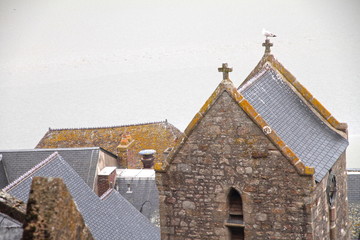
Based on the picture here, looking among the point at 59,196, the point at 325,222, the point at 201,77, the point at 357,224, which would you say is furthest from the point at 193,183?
the point at 201,77

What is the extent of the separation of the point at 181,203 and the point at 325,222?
278 centimetres

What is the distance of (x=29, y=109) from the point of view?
79.1 meters

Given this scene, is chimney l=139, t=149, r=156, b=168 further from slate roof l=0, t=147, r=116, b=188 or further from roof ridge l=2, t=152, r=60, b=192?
roof ridge l=2, t=152, r=60, b=192

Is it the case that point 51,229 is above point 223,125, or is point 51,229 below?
below

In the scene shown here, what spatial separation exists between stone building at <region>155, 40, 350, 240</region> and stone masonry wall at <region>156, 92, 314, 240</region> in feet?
0.06

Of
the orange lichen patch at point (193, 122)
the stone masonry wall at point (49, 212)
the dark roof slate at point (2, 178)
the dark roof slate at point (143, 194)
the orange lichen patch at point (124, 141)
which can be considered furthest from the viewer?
the orange lichen patch at point (124, 141)

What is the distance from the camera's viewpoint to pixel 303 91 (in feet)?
51.1

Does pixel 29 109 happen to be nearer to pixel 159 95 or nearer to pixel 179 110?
pixel 159 95

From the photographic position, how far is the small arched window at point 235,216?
12.8 metres

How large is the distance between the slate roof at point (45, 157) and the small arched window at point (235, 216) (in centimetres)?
1461

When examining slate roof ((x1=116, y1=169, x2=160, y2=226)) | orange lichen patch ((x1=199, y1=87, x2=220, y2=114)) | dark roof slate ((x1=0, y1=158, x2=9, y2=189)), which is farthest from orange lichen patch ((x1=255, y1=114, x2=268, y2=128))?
dark roof slate ((x1=0, y1=158, x2=9, y2=189))

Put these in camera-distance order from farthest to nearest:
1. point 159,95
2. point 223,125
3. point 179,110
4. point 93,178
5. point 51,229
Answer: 1. point 159,95
2. point 179,110
3. point 93,178
4. point 223,125
5. point 51,229

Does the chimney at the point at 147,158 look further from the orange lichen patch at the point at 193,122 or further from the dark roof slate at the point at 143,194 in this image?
the orange lichen patch at the point at 193,122

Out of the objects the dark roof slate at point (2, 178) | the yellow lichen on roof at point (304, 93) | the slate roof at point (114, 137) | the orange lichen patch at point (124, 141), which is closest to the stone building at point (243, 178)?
the yellow lichen on roof at point (304, 93)
